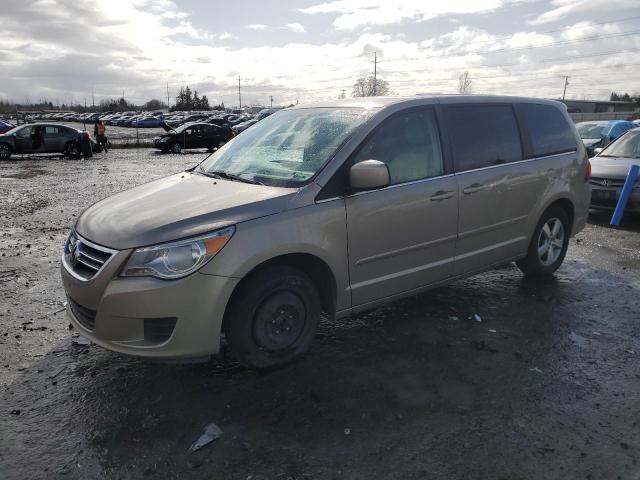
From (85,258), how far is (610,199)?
27.2 feet

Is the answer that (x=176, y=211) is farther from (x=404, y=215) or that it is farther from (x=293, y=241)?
(x=404, y=215)

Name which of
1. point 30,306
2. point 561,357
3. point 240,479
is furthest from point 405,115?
point 30,306

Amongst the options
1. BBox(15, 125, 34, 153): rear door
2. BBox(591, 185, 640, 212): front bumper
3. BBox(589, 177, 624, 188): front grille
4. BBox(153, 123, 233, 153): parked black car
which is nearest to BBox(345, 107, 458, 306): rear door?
BBox(589, 177, 624, 188): front grille

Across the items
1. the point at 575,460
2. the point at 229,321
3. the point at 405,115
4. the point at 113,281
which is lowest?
the point at 575,460

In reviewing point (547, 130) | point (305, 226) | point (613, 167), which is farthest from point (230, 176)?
point (613, 167)

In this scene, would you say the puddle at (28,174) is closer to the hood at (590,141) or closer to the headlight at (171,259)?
the headlight at (171,259)

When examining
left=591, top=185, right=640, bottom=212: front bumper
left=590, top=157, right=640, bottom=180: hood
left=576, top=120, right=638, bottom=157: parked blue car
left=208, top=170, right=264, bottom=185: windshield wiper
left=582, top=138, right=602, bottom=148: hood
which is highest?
left=576, top=120, right=638, bottom=157: parked blue car

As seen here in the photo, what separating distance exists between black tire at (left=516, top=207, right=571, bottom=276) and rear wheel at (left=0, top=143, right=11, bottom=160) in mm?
22259

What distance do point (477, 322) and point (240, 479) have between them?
2667 mm

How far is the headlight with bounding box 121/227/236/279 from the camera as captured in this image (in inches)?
120

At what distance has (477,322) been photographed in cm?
449

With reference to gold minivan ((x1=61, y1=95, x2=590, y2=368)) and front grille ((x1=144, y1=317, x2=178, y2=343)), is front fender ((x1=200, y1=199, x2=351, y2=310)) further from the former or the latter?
front grille ((x1=144, y1=317, x2=178, y2=343))

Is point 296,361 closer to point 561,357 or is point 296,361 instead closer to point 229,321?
point 229,321

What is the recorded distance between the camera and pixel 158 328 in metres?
3.12
